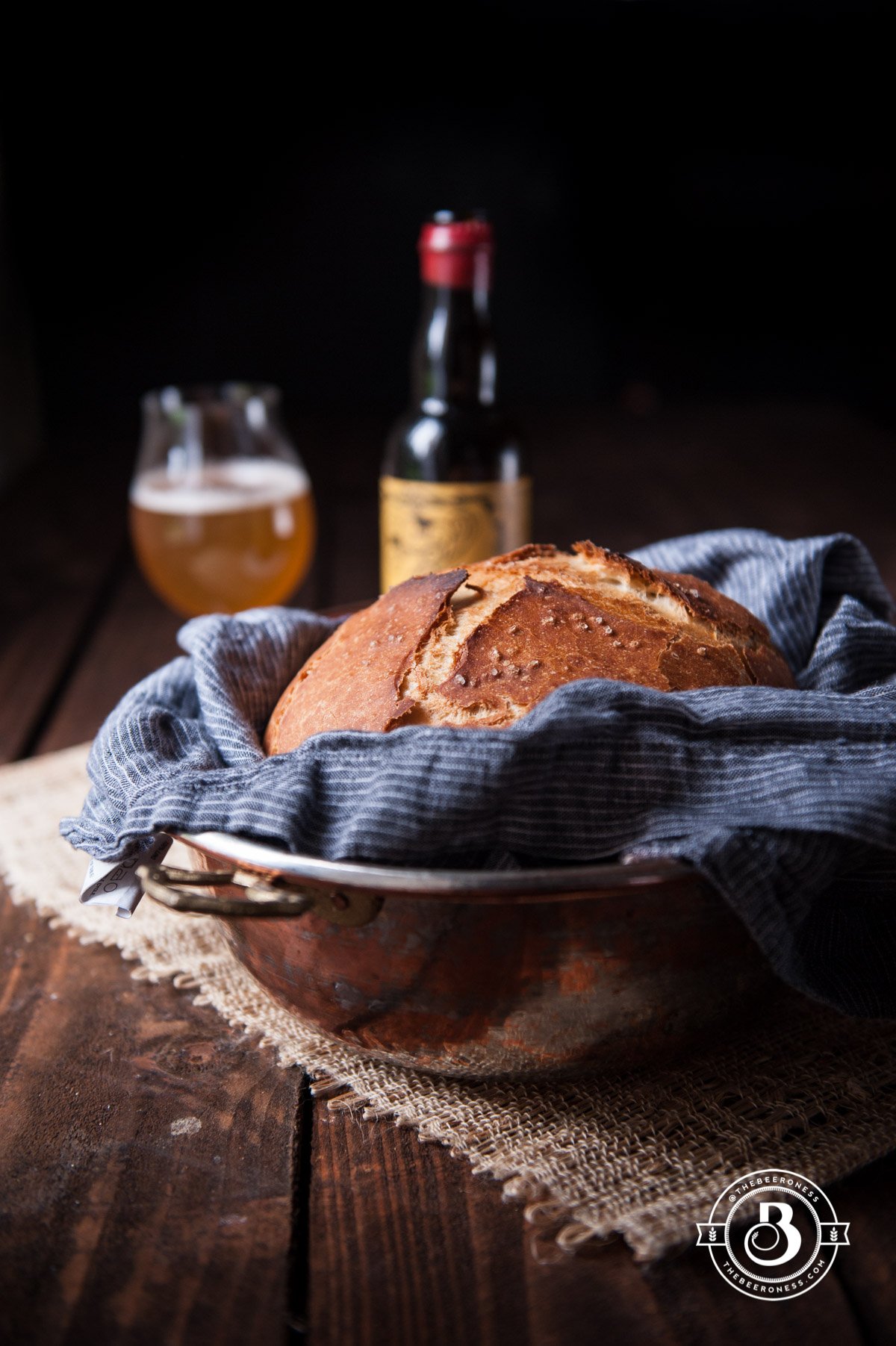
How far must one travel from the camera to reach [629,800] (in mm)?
732

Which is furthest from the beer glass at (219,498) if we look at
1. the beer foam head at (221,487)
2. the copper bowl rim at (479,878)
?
the copper bowl rim at (479,878)

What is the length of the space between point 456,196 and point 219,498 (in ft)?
8.49

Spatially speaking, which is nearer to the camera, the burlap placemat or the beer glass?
the burlap placemat

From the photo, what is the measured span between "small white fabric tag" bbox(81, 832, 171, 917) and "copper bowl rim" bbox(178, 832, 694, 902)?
0.57 feet

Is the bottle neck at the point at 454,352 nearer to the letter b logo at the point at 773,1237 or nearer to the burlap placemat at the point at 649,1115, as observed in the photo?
the burlap placemat at the point at 649,1115

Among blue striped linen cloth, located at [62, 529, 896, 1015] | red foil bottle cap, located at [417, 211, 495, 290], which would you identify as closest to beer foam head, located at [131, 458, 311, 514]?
red foil bottle cap, located at [417, 211, 495, 290]

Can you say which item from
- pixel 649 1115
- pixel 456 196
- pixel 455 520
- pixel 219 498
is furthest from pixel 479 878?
pixel 456 196

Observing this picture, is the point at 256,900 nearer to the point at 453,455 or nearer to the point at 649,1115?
the point at 649,1115

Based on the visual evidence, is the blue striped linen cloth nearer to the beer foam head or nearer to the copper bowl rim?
the copper bowl rim

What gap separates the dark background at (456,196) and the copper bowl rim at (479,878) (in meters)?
3.29

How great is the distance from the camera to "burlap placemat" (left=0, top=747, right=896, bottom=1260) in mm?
728

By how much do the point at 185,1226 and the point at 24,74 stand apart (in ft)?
12.2

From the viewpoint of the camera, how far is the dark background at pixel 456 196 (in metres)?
3.65

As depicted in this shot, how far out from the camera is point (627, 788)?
0.73 m
